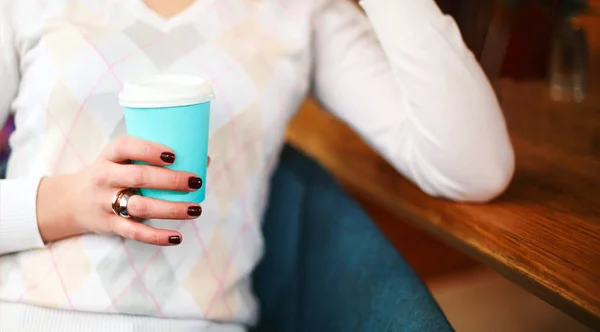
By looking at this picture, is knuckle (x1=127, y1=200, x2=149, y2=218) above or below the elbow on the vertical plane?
above

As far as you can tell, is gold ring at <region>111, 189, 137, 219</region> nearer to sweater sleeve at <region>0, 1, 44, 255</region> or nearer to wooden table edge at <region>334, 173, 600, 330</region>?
sweater sleeve at <region>0, 1, 44, 255</region>

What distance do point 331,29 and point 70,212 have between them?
0.48m

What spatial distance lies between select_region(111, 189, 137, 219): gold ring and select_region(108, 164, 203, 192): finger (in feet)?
0.05

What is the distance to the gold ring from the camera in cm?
62

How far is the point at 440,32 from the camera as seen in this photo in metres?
0.75

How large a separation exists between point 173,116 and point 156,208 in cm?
11

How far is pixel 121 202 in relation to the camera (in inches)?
24.4

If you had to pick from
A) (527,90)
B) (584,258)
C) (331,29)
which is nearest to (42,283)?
(331,29)

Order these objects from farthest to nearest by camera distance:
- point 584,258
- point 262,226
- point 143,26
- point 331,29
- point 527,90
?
point 527,90, point 262,226, point 331,29, point 143,26, point 584,258

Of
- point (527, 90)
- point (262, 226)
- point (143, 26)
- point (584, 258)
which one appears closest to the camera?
point (584, 258)

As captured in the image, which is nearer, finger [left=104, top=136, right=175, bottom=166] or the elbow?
finger [left=104, top=136, right=175, bottom=166]

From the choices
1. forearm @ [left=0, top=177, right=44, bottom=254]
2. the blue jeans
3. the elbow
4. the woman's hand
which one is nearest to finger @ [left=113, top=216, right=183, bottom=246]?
the woman's hand

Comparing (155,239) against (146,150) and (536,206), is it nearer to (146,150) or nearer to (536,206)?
(146,150)

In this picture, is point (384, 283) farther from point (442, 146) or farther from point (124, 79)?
point (124, 79)
